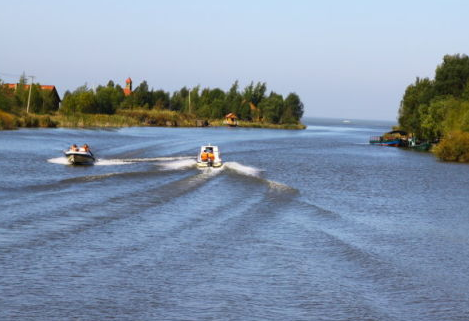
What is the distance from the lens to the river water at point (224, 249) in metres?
18.1

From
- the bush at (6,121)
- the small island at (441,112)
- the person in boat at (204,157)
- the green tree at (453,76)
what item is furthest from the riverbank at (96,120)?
the green tree at (453,76)

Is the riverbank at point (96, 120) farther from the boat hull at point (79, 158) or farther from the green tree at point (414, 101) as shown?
the green tree at point (414, 101)

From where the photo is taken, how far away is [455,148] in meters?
81.9

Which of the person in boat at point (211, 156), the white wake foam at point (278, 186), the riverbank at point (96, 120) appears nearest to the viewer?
the white wake foam at point (278, 186)

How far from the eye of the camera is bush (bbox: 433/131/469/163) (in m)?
81.8

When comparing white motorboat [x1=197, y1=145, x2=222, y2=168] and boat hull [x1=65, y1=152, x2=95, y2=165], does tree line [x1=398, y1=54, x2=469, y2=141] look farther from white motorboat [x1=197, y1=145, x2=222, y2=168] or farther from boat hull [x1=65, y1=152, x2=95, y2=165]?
boat hull [x1=65, y1=152, x2=95, y2=165]

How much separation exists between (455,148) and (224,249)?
63160 mm

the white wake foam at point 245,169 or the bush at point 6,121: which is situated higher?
the bush at point 6,121

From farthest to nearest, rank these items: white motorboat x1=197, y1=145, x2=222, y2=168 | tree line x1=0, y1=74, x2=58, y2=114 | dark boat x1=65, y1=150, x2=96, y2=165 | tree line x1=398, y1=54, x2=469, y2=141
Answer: tree line x1=0, y1=74, x2=58, y2=114 → tree line x1=398, y1=54, x2=469, y2=141 → white motorboat x1=197, y1=145, x2=222, y2=168 → dark boat x1=65, y1=150, x2=96, y2=165

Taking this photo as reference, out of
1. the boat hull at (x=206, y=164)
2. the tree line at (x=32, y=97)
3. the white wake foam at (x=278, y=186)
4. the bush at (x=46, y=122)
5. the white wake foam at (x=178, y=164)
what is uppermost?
the tree line at (x=32, y=97)

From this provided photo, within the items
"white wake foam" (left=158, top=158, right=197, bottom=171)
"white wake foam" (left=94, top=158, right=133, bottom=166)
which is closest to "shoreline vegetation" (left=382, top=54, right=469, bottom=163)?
"white wake foam" (left=158, top=158, right=197, bottom=171)

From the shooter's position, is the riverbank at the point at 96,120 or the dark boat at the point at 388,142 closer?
the riverbank at the point at 96,120

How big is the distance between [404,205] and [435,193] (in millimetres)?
8570

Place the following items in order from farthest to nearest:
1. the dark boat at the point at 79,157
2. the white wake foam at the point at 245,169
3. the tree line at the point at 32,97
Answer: the tree line at the point at 32,97
the dark boat at the point at 79,157
the white wake foam at the point at 245,169
